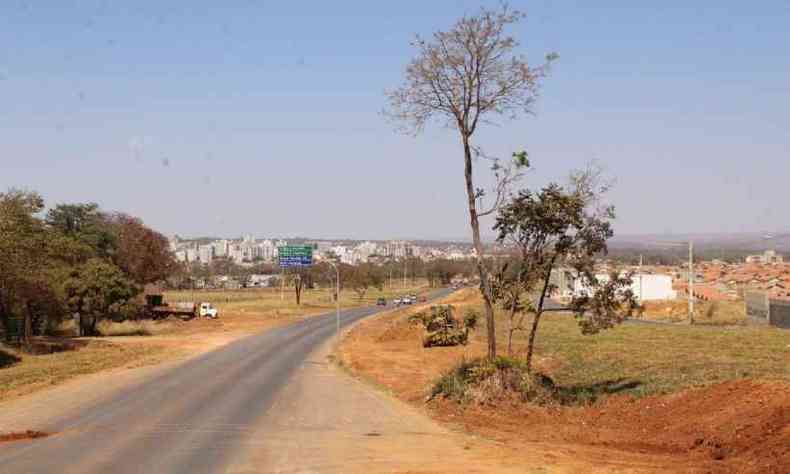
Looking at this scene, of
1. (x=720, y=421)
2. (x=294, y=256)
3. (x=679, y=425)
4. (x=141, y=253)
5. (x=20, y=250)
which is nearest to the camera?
(x=720, y=421)

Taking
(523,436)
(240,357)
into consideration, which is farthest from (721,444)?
(240,357)

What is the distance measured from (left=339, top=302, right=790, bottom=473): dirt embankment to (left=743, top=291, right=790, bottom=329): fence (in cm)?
3309

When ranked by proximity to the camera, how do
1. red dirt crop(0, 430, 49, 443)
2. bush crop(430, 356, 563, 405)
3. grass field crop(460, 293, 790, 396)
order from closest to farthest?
red dirt crop(0, 430, 49, 443), bush crop(430, 356, 563, 405), grass field crop(460, 293, 790, 396)

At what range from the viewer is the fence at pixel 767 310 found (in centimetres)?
4913

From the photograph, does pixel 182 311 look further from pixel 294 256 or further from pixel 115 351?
pixel 115 351

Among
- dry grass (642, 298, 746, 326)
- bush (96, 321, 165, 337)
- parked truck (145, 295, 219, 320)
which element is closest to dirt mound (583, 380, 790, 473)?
dry grass (642, 298, 746, 326)

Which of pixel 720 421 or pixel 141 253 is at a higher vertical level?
pixel 141 253

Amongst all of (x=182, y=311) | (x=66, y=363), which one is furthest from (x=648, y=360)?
(x=182, y=311)

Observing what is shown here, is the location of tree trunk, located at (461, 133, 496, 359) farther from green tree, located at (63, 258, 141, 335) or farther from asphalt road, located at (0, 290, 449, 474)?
green tree, located at (63, 258, 141, 335)

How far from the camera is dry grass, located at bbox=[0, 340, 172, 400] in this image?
28.4m

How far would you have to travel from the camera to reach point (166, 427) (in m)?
17.7

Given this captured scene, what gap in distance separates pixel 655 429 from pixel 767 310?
38386 millimetres

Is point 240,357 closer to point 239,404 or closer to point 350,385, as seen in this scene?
point 350,385

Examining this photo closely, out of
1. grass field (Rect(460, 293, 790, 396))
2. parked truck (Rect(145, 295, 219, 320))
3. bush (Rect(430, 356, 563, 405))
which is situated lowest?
parked truck (Rect(145, 295, 219, 320))
